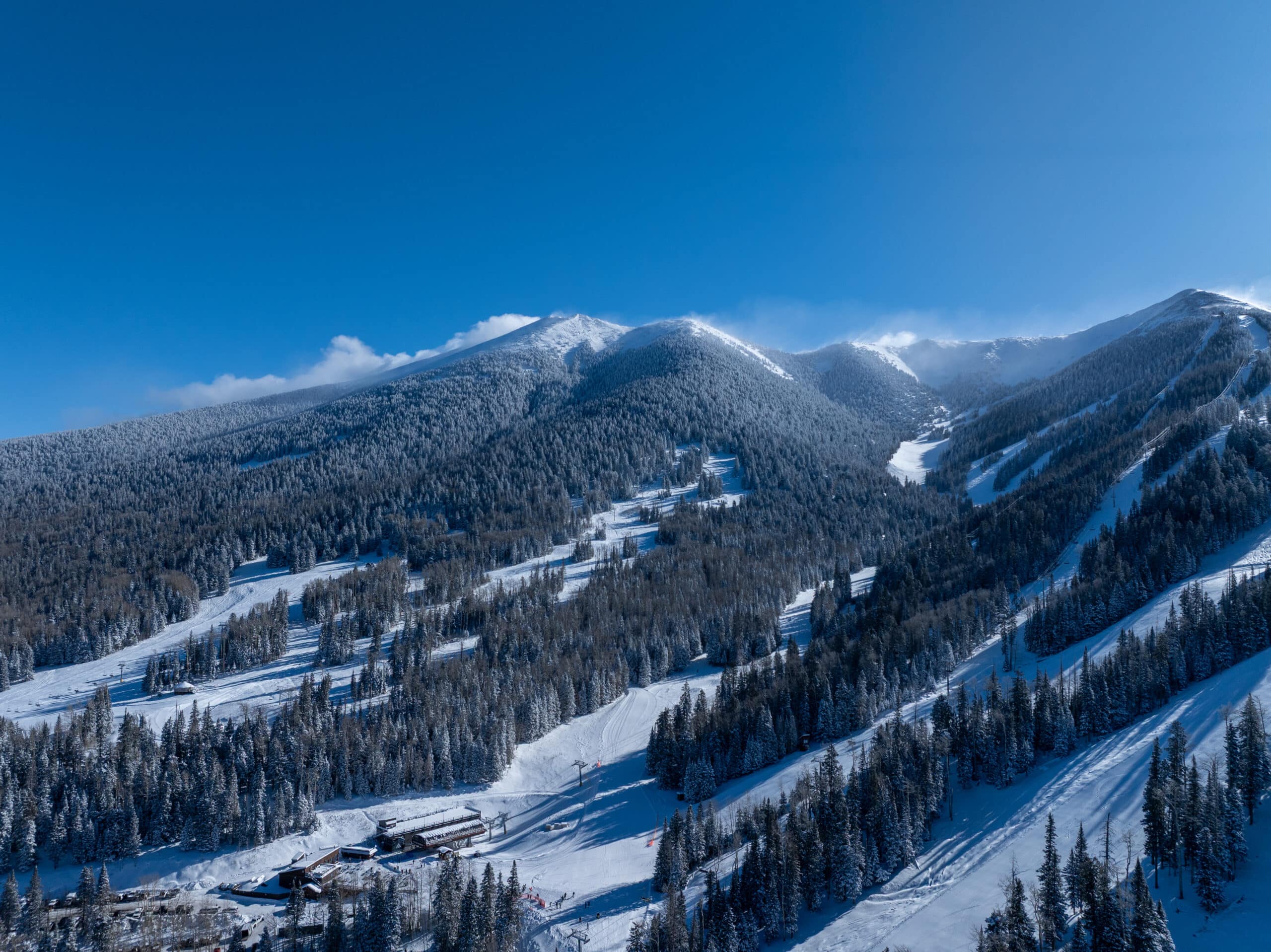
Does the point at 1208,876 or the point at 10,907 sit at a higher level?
the point at 10,907

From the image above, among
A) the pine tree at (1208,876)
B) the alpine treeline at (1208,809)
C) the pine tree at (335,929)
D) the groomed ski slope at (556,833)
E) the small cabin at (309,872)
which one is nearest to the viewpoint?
the pine tree at (1208,876)

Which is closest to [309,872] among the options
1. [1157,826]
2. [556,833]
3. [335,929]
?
[335,929]

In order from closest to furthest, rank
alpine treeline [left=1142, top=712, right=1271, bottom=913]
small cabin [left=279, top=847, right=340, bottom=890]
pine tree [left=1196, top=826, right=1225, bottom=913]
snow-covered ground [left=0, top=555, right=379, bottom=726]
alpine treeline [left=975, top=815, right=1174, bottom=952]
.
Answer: alpine treeline [left=975, top=815, right=1174, bottom=952]
pine tree [left=1196, top=826, right=1225, bottom=913]
alpine treeline [left=1142, top=712, right=1271, bottom=913]
small cabin [left=279, top=847, right=340, bottom=890]
snow-covered ground [left=0, top=555, right=379, bottom=726]

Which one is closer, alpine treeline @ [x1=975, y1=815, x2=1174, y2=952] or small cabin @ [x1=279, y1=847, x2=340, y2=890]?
alpine treeline @ [x1=975, y1=815, x2=1174, y2=952]

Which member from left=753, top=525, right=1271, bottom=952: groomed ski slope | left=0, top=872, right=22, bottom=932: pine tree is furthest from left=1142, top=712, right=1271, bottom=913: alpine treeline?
left=0, top=872, right=22, bottom=932: pine tree

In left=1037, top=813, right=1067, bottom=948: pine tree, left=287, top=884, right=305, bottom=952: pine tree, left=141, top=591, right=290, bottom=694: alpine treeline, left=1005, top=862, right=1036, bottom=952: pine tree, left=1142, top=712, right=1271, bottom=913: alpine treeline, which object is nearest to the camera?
left=1005, top=862, right=1036, bottom=952: pine tree

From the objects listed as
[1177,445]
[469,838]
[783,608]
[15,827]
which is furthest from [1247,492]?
[15,827]

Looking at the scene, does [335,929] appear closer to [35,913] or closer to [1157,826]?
[35,913]

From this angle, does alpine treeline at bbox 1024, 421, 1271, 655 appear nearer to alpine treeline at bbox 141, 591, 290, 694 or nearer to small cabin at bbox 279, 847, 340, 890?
small cabin at bbox 279, 847, 340, 890

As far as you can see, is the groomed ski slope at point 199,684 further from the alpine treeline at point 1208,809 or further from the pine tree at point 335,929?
the alpine treeline at point 1208,809

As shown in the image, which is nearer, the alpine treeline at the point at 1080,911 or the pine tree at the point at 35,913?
the alpine treeline at the point at 1080,911

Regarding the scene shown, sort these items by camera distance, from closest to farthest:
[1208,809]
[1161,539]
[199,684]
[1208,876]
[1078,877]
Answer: [1208,876] < [1208,809] < [1078,877] < [1161,539] < [199,684]

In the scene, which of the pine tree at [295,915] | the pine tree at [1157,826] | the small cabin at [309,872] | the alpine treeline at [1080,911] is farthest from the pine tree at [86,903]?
the pine tree at [1157,826]
